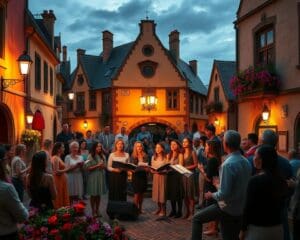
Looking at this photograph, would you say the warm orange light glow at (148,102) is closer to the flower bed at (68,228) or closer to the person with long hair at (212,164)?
the person with long hair at (212,164)

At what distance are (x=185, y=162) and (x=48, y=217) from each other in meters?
5.37

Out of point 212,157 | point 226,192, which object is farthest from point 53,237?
point 212,157

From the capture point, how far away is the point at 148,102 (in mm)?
32125

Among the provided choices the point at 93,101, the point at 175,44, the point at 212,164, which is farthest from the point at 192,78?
the point at 212,164

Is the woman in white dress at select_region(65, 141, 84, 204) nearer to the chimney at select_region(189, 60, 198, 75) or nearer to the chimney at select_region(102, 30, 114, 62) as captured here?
the chimney at select_region(102, 30, 114, 62)

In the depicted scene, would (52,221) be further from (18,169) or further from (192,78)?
(192,78)

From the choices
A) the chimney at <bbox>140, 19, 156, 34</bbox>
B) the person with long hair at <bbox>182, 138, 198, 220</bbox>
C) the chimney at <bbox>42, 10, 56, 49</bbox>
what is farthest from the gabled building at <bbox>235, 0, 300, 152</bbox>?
the chimney at <bbox>140, 19, 156, 34</bbox>

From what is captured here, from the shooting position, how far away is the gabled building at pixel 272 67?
12758 millimetres

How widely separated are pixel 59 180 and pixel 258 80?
8.12 m

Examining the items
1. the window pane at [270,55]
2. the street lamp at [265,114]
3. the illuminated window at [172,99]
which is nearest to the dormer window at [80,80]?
the illuminated window at [172,99]

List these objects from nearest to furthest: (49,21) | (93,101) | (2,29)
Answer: (2,29), (49,21), (93,101)

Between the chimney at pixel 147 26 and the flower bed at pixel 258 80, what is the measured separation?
21554 mm

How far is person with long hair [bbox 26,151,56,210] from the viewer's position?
5827mm

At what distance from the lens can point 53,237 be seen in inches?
179
